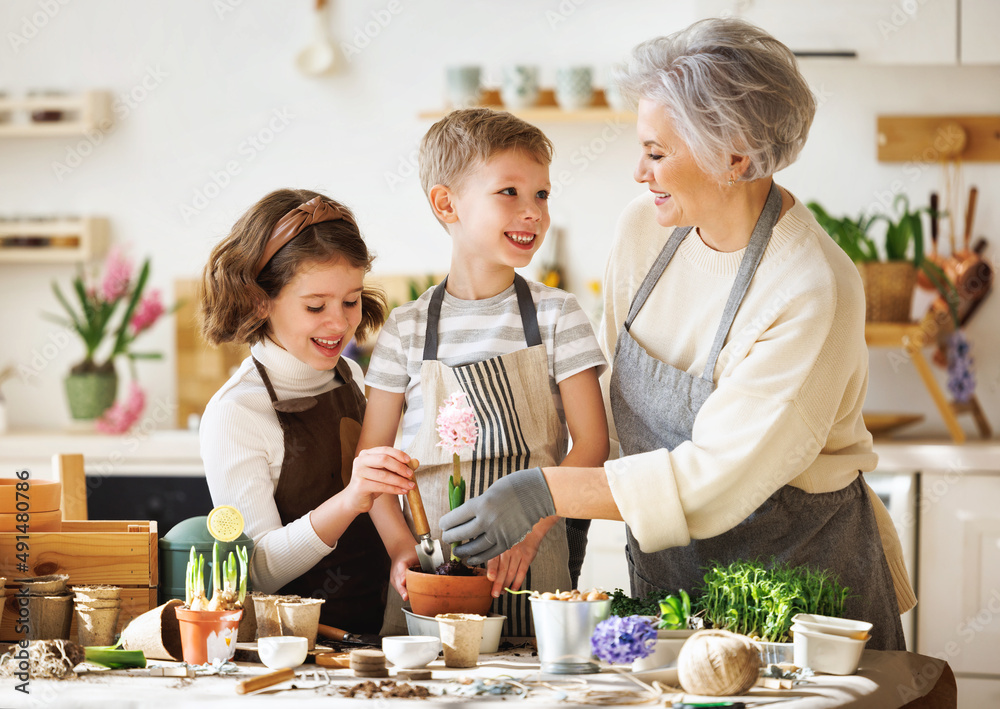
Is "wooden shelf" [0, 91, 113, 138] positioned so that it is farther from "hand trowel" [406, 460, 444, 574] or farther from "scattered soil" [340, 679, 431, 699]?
"scattered soil" [340, 679, 431, 699]

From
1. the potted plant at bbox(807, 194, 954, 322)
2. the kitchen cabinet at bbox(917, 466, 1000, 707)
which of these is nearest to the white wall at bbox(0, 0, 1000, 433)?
the potted plant at bbox(807, 194, 954, 322)

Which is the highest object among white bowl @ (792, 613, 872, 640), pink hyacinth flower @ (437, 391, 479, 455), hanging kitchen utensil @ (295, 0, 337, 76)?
hanging kitchen utensil @ (295, 0, 337, 76)

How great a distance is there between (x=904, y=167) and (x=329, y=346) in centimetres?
Result: 246

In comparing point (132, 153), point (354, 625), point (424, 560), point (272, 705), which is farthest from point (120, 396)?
point (272, 705)

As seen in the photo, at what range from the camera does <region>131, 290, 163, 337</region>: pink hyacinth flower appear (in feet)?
11.3

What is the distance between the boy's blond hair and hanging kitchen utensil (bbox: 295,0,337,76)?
7.05ft

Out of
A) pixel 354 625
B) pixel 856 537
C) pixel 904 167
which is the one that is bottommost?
pixel 354 625

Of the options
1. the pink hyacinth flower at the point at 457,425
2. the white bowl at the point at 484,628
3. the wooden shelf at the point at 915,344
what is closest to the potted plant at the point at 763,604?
the white bowl at the point at 484,628

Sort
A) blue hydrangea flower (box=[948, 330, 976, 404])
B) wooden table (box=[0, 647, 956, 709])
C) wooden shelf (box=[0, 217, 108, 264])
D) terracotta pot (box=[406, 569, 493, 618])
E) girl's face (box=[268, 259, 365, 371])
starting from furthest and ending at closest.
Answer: wooden shelf (box=[0, 217, 108, 264]), blue hydrangea flower (box=[948, 330, 976, 404]), girl's face (box=[268, 259, 365, 371]), terracotta pot (box=[406, 569, 493, 618]), wooden table (box=[0, 647, 956, 709])

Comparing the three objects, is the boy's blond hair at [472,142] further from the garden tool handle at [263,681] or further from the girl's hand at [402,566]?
the garden tool handle at [263,681]

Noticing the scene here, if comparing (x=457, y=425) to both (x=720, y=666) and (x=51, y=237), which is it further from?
(x=51, y=237)

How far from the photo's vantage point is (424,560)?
125cm

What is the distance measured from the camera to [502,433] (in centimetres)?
142

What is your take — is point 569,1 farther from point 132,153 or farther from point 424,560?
point 424,560
